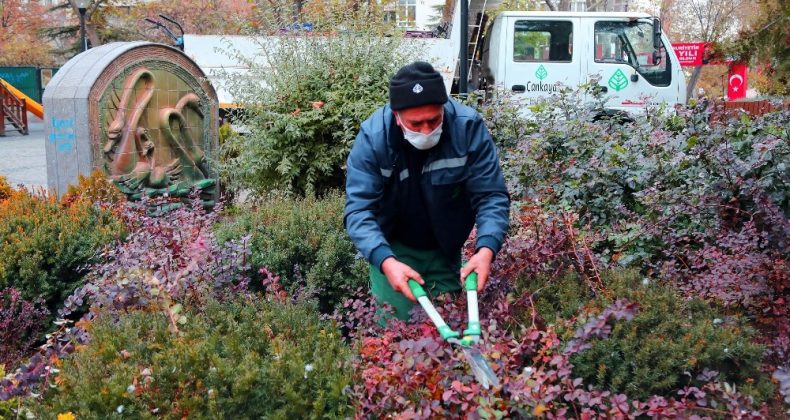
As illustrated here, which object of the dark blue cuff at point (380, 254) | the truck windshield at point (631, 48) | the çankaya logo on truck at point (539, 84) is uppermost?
the truck windshield at point (631, 48)

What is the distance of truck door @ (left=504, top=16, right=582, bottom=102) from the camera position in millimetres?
11828

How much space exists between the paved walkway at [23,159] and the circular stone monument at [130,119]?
2594 millimetres

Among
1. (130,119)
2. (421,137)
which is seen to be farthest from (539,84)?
(421,137)

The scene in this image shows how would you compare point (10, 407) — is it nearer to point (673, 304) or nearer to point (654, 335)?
point (654, 335)

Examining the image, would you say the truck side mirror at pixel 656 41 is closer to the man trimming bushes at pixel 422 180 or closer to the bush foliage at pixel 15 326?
the man trimming bushes at pixel 422 180

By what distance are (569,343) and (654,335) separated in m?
0.45

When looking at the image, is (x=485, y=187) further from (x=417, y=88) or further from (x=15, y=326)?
(x=15, y=326)

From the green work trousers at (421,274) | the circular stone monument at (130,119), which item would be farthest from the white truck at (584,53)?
the green work trousers at (421,274)

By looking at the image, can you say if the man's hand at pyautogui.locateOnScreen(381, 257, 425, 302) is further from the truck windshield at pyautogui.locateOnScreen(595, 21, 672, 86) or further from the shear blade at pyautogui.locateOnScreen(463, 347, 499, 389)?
the truck windshield at pyautogui.locateOnScreen(595, 21, 672, 86)

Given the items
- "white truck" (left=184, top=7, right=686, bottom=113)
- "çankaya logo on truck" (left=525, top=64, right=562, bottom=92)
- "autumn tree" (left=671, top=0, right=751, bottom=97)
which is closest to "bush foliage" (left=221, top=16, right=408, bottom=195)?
"white truck" (left=184, top=7, right=686, bottom=113)

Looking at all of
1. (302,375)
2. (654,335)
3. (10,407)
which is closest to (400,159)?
(302,375)

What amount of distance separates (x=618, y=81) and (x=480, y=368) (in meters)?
10.6

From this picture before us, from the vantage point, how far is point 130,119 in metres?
6.37

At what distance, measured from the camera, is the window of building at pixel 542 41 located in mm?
11867
